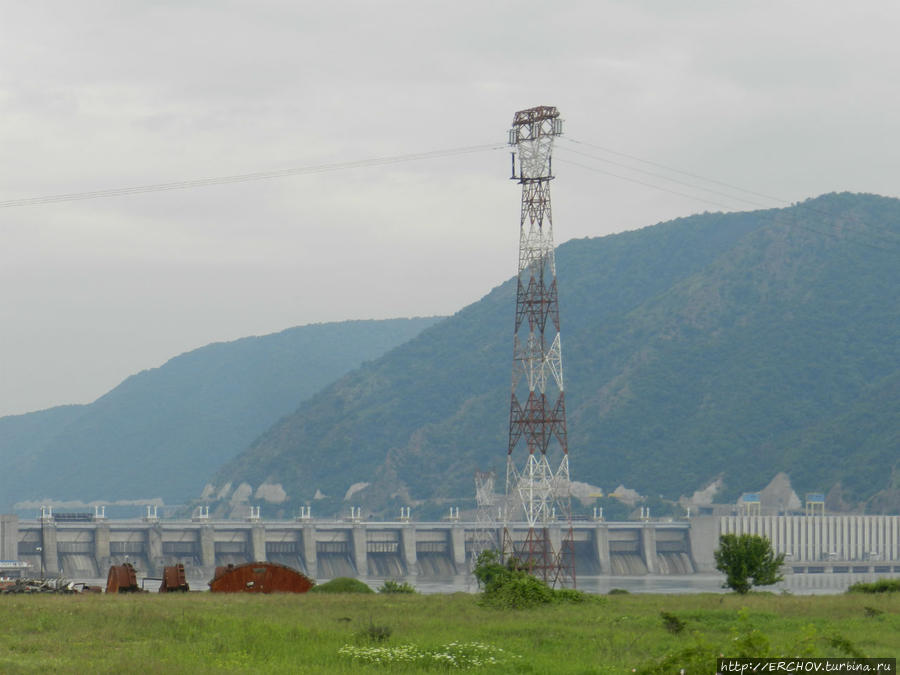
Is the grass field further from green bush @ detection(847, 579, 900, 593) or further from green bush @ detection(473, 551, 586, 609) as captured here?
green bush @ detection(847, 579, 900, 593)

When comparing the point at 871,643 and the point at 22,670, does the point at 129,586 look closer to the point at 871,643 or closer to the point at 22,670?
the point at 22,670

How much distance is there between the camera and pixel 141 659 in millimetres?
34094

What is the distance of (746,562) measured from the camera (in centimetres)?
7956

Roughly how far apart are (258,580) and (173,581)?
4.38 meters

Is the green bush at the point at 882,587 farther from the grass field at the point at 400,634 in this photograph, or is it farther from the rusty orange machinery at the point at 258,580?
the rusty orange machinery at the point at 258,580

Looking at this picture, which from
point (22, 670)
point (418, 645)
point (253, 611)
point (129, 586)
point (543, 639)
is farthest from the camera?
point (129, 586)

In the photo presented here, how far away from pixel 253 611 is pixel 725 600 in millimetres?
23107

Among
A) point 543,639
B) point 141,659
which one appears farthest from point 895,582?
point 141,659

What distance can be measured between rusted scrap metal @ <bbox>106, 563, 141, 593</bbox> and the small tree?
35.3 metres

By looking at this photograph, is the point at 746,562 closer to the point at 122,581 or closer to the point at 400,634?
the point at 122,581

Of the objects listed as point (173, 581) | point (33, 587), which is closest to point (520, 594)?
point (173, 581)

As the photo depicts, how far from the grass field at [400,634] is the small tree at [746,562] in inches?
839

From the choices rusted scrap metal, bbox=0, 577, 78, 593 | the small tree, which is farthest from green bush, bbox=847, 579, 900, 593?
rusted scrap metal, bbox=0, 577, 78, 593

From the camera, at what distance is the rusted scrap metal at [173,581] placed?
67.4 m
